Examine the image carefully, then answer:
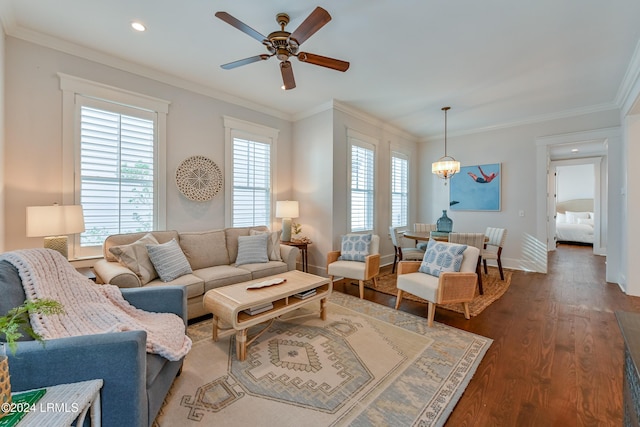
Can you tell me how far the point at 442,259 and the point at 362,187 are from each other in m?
2.28

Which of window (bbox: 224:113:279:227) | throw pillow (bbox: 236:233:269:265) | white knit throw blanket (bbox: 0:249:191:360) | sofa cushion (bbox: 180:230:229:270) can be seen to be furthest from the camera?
window (bbox: 224:113:279:227)

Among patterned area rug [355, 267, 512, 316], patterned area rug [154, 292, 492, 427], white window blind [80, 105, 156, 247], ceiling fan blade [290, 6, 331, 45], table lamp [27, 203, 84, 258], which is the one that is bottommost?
patterned area rug [154, 292, 492, 427]

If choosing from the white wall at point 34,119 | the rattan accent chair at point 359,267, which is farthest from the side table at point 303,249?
the white wall at point 34,119

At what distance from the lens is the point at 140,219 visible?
3.33 metres

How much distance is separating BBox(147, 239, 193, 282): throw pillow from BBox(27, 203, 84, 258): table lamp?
656 mm

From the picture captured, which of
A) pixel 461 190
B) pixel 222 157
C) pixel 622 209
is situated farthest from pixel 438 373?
pixel 461 190

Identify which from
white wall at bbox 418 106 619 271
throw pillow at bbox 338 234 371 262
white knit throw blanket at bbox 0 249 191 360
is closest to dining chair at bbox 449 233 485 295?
throw pillow at bbox 338 234 371 262

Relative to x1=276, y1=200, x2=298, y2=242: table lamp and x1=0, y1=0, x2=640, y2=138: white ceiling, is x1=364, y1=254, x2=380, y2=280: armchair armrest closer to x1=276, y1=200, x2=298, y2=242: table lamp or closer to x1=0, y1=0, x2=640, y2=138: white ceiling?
x1=276, y1=200, x2=298, y2=242: table lamp

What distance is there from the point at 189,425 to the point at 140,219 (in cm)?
258

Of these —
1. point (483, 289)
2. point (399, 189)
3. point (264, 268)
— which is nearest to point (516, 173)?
point (399, 189)

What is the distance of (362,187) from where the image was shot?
4988mm

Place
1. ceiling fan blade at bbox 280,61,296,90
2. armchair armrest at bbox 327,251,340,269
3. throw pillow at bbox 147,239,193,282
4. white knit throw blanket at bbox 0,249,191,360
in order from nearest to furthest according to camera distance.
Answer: white knit throw blanket at bbox 0,249,191,360, ceiling fan blade at bbox 280,61,296,90, throw pillow at bbox 147,239,193,282, armchair armrest at bbox 327,251,340,269

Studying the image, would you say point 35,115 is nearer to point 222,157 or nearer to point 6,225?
point 6,225

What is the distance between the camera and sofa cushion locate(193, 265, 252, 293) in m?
2.92
